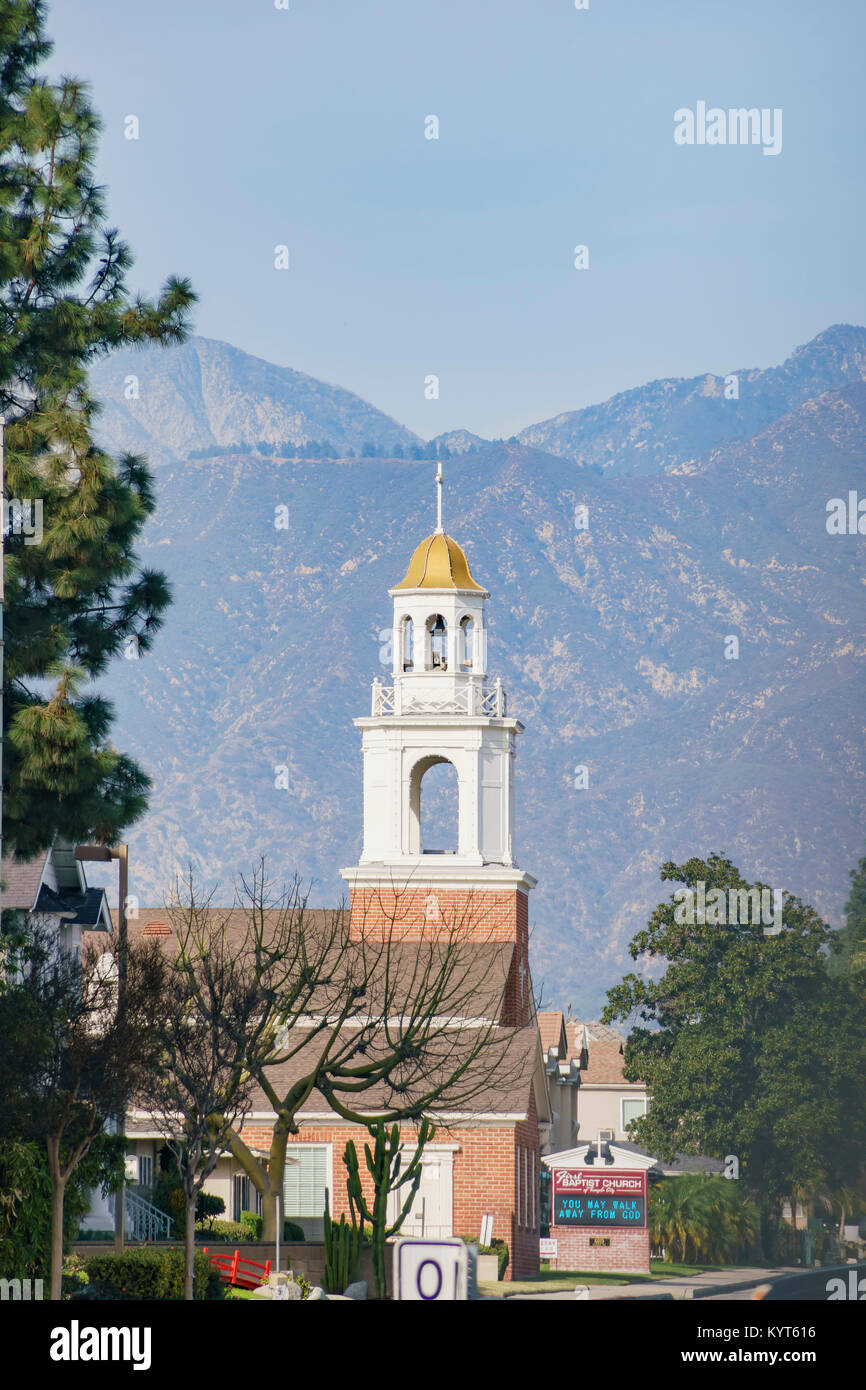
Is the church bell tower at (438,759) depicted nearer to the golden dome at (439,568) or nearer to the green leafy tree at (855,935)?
the golden dome at (439,568)

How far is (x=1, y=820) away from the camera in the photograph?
2992cm

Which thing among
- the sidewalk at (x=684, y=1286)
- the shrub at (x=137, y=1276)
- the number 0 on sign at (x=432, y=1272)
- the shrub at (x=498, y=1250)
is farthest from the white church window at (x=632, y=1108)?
the number 0 on sign at (x=432, y=1272)

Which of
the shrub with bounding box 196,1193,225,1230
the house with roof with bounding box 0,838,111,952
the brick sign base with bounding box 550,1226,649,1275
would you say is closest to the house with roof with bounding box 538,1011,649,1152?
the brick sign base with bounding box 550,1226,649,1275

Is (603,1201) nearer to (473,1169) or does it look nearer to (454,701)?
(473,1169)

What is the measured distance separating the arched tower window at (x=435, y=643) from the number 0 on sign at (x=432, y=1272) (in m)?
52.3

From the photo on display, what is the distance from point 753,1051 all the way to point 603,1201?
34.9 m

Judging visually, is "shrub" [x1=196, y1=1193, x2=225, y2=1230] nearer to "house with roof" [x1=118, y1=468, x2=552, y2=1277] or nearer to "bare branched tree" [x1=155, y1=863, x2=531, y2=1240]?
"bare branched tree" [x1=155, y1=863, x2=531, y2=1240]

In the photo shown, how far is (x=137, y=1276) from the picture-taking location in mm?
31156

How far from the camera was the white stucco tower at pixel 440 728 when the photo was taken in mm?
65000

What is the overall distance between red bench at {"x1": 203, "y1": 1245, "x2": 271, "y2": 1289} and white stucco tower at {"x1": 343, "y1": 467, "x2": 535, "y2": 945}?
25631 millimetres
